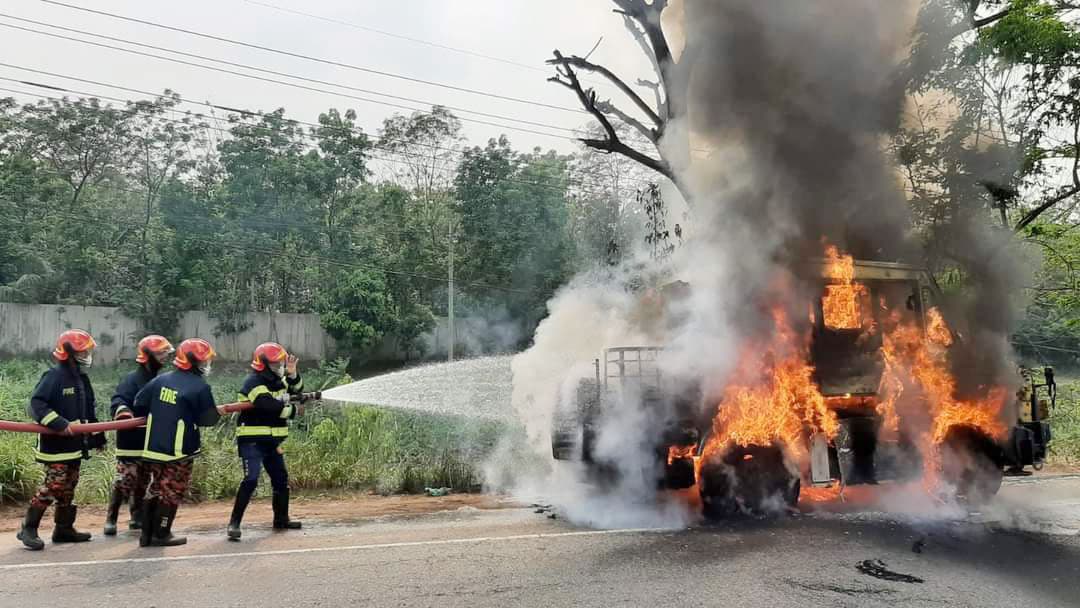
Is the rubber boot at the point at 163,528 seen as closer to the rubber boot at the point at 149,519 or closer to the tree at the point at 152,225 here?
the rubber boot at the point at 149,519

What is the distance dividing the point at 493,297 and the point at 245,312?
840cm

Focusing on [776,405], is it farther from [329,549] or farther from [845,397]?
[329,549]

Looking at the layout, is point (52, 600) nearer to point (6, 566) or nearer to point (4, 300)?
point (6, 566)

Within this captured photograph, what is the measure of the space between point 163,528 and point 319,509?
259 cm

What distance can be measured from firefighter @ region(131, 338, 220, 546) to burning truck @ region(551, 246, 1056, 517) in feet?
11.4

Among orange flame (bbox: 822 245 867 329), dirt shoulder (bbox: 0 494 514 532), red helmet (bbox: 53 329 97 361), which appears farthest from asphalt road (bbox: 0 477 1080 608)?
orange flame (bbox: 822 245 867 329)

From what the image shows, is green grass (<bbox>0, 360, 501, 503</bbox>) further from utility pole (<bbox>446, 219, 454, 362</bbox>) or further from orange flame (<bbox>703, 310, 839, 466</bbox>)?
utility pole (<bbox>446, 219, 454, 362</bbox>)

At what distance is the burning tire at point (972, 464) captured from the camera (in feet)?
25.6

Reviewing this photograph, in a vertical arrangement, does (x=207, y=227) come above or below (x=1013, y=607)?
above

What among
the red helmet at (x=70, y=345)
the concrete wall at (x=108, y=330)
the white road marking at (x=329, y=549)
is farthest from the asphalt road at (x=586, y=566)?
the concrete wall at (x=108, y=330)

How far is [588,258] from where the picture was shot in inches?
907

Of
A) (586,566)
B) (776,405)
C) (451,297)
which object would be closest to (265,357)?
(586,566)

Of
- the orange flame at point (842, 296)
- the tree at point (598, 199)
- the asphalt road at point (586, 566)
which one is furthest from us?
the tree at point (598, 199)

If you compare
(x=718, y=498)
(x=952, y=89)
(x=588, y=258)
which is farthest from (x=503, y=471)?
(x=588, y=258)
